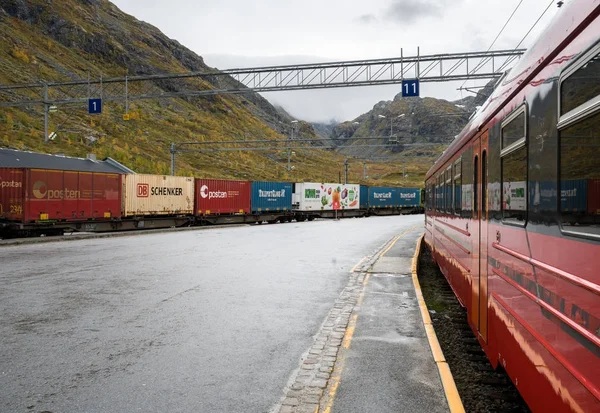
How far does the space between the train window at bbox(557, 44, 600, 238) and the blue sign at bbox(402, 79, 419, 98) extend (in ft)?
66.5

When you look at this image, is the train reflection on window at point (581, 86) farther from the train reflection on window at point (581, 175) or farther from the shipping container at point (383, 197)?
the shipping container at point (383, 197)

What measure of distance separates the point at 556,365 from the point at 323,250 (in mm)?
15647

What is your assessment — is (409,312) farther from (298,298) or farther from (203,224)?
(203,224)

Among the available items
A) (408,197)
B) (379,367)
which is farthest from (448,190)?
(408,197)

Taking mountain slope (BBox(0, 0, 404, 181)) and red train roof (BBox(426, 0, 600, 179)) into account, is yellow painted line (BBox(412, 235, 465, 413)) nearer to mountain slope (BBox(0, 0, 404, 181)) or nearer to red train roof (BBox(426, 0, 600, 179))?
red train roof (BBox(426, 0, 600, 179))

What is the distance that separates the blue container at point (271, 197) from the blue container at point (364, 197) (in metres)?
13.4

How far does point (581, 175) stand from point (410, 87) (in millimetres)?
20976

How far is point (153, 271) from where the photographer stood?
12766 millimetres

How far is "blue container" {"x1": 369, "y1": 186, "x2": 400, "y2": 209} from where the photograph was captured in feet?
187

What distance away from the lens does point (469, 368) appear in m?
6.12

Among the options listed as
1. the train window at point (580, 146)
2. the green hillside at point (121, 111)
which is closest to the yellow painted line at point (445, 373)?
the train window at point (580, 146)

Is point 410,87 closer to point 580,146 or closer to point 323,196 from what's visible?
point 580,146

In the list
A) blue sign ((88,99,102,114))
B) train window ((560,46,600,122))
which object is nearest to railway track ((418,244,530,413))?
train window ((560,46,600,122))

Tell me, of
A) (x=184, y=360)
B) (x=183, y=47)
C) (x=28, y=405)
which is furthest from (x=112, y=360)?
(x=183, y=47)
